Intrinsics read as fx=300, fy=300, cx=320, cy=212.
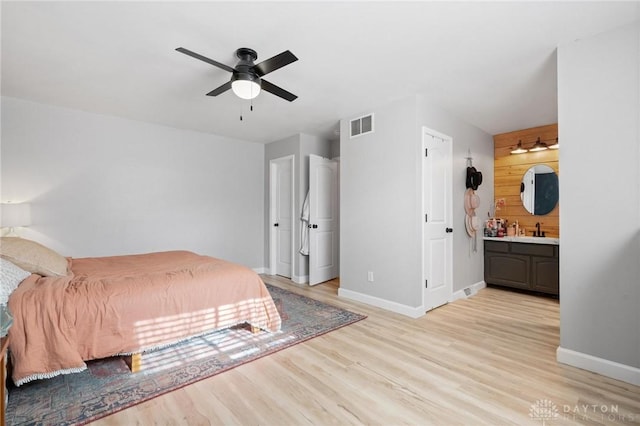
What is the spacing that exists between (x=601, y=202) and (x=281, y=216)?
4266 millimetres

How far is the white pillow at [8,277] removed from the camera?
1.75 meters

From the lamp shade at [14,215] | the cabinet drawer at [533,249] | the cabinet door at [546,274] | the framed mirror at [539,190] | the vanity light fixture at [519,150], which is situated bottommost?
the cabinet door at [546,274]

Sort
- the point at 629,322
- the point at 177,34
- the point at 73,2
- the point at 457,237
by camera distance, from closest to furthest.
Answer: the point at 73,2
the point at 629,322
the point at 177,34
the point at 457,237

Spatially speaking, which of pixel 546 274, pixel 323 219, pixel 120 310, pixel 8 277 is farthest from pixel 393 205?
pixel 8 277

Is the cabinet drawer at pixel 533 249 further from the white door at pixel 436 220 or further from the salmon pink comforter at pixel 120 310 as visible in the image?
the salmon pink comforter at pixel 120 310

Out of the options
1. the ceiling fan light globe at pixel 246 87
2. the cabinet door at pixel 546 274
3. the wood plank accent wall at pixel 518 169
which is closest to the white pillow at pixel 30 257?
the ceiling fan light globe at pixel 246 87

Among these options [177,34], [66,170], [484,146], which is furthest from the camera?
[484,146]

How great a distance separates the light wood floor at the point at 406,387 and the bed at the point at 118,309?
1.57 ft

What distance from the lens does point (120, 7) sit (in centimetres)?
192

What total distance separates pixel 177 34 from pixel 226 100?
4.28 feet

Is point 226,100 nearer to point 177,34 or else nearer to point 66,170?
point 177,34

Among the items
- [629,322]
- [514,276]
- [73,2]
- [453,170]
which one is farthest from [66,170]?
[514,276]

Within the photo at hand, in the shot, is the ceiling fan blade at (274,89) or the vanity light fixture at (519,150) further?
the vanity light fixture at (519,150)

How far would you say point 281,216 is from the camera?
17.9 ft
